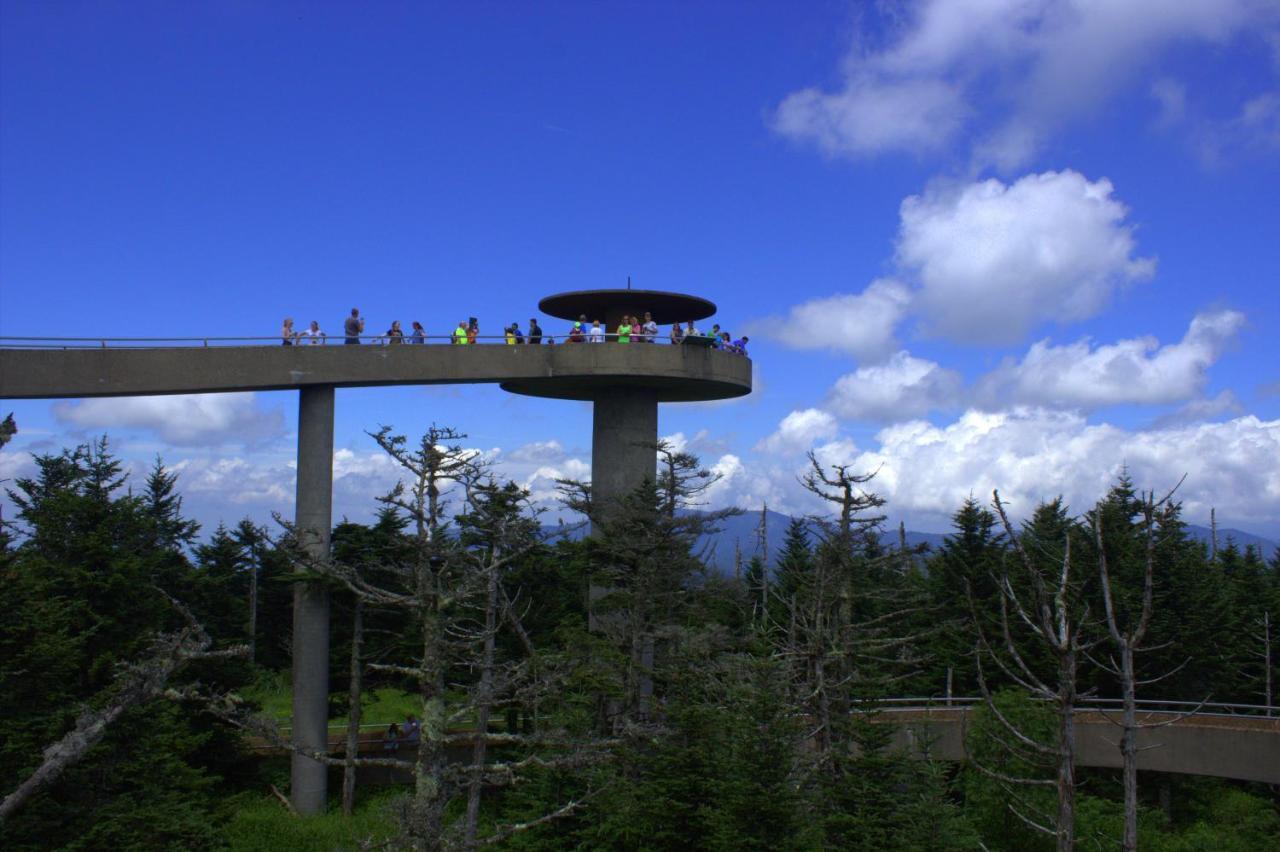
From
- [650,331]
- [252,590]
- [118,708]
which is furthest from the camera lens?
[252,590]

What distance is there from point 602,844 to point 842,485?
895cm

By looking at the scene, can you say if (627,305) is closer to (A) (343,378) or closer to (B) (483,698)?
(A) (343,378)

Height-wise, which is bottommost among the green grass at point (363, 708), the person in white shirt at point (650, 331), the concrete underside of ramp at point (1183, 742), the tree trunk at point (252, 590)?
the green grass at point (363, 708)

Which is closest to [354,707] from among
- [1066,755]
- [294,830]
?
[294,830]

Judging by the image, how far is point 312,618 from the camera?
85.3 feet

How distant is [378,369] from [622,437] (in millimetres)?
7748

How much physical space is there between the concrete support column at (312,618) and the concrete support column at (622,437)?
8.03 meters

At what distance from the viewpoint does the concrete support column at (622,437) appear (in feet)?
98.0

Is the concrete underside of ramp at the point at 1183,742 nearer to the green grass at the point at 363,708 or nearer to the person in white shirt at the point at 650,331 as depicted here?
the person in white shirt at the point at 650,331

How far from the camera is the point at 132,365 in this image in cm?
2344

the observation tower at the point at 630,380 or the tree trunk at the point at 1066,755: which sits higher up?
the observation tower at the point at 630,380

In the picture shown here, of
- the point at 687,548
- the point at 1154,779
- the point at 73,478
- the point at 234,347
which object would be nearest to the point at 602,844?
the point at 687,548

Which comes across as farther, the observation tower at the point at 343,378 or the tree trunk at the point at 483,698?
the observation tower at the point at 343,378

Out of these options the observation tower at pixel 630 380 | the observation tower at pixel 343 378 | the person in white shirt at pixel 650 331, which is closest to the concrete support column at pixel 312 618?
the observation tower at pixel 343 378
